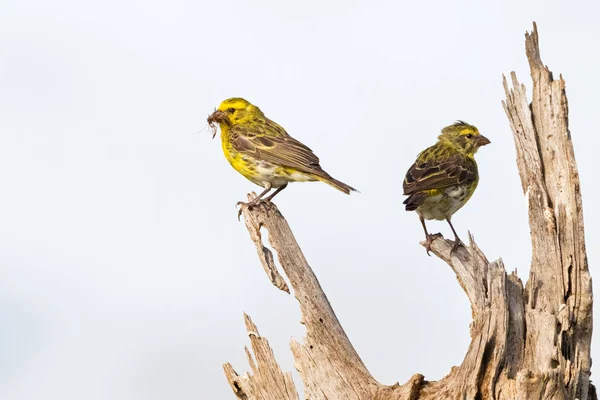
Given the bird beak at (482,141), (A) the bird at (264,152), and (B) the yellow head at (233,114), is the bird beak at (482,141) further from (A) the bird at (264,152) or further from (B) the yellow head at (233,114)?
(B) the yellow head at (233,114)

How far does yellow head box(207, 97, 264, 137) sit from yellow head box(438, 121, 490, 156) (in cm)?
280

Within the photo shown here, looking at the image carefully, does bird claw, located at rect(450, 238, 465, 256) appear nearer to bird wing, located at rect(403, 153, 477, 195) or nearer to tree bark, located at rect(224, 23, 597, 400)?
tree bark, located at rect(224, 23, 597, 400)

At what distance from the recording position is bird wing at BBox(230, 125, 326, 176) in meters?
13.5

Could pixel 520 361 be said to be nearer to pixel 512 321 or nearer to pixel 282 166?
pixel 512 321

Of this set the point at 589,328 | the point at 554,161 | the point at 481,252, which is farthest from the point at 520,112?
the point at 589,328

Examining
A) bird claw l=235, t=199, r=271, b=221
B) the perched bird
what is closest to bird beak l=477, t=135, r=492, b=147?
the perched bird

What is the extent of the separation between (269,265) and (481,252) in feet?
7.06

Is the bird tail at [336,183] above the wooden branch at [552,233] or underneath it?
above

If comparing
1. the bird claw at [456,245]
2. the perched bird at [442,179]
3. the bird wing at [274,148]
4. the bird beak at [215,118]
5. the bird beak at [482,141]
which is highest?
the bird beak at [215,118]

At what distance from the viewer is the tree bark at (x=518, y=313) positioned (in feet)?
28.7

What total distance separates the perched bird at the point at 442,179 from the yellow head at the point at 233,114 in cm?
258

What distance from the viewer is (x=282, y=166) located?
1360 centimetres

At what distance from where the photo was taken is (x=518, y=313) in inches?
360

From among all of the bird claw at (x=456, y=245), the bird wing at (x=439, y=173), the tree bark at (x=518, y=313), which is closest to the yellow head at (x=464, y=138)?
the bird wing at (x=439, y=173)
